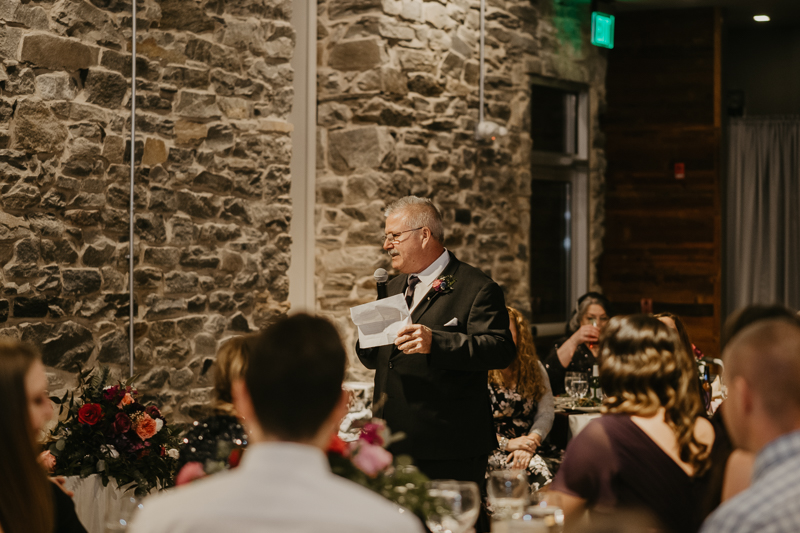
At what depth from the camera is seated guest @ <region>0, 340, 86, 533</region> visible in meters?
Result: 1.71

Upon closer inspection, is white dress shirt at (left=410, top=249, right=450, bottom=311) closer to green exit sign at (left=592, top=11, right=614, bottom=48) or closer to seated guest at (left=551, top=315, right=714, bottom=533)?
seated guest at (left=551, top=315, right=714, bottom=533)

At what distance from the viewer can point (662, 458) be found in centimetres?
223

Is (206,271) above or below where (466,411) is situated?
above

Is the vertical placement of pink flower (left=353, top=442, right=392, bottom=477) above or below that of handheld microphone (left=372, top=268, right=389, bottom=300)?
below

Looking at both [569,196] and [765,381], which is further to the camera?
[569,196]

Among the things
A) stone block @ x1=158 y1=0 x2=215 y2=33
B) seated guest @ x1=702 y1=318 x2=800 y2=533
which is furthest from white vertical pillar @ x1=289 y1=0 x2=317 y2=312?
seated guest @ x1=702 y1=318 x2=800 y2=533

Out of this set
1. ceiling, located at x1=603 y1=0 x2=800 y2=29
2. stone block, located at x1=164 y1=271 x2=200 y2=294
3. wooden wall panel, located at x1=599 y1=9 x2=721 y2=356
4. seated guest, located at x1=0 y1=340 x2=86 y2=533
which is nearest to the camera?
seated guest, located at x1=0 y1=340 x2=86 y2=533

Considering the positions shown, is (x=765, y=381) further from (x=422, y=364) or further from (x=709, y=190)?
(x=709, y=190)

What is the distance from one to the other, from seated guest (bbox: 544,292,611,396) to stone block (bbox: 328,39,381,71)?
2133 mm

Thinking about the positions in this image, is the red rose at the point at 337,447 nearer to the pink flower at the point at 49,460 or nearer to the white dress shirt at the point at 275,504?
the white dress shirt at the point at 275,504

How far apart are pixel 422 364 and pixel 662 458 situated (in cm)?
130

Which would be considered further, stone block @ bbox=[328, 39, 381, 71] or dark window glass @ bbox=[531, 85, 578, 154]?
dark window glass @ bbox=[531, 85, 578, 154]

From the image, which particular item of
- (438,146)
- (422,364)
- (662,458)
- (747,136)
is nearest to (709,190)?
(747,136)

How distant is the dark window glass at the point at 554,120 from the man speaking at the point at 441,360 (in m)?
3.83
